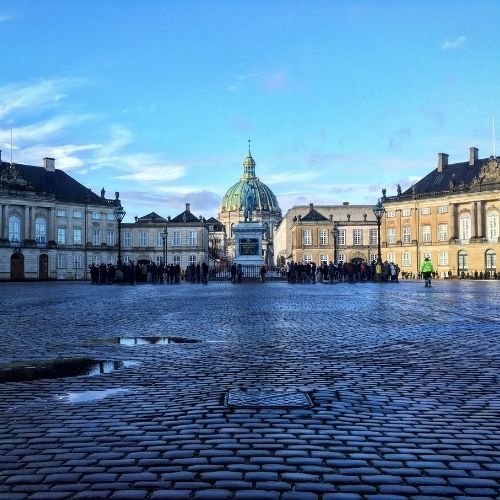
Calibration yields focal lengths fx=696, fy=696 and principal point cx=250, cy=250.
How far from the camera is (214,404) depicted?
19.2 ft

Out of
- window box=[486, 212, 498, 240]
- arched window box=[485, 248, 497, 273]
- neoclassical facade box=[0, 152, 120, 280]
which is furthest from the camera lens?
window box=[486, 212, 498, 240]

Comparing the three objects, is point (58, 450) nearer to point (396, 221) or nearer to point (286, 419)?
point (286, 419)

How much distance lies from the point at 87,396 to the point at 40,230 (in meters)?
80.9

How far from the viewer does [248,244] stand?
58812mm

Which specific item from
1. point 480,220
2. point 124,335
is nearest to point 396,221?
point 480,220

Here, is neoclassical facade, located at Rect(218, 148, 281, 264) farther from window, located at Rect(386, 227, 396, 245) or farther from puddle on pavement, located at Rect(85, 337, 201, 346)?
puddle on pavement, located at Rect(85, 337, 201, 346)

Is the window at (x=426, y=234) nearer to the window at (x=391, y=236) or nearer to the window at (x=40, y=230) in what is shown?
the window at (x=391, y=236)

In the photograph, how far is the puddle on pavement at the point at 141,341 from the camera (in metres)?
10.5

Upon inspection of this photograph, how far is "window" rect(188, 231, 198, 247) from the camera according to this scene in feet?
342

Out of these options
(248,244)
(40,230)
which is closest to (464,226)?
(248,244)

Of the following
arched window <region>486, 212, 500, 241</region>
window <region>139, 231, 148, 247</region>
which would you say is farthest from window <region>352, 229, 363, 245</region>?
window <region>139, 231, 148, 247</region>

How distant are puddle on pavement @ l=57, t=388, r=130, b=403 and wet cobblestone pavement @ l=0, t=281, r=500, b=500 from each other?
29 mm

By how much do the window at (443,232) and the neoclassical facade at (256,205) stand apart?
330 ft

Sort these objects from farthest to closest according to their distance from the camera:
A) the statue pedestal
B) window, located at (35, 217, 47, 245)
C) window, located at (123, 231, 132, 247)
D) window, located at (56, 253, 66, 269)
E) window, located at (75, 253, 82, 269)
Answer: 1. window, located at (123, 231, 132, 247)
2. window, located at (75, 253, 82, 269)
3. window, located at (56, 253, 66, 269)
4. window, located at (35, 217, 47, 245)
5. the statue pedestal
